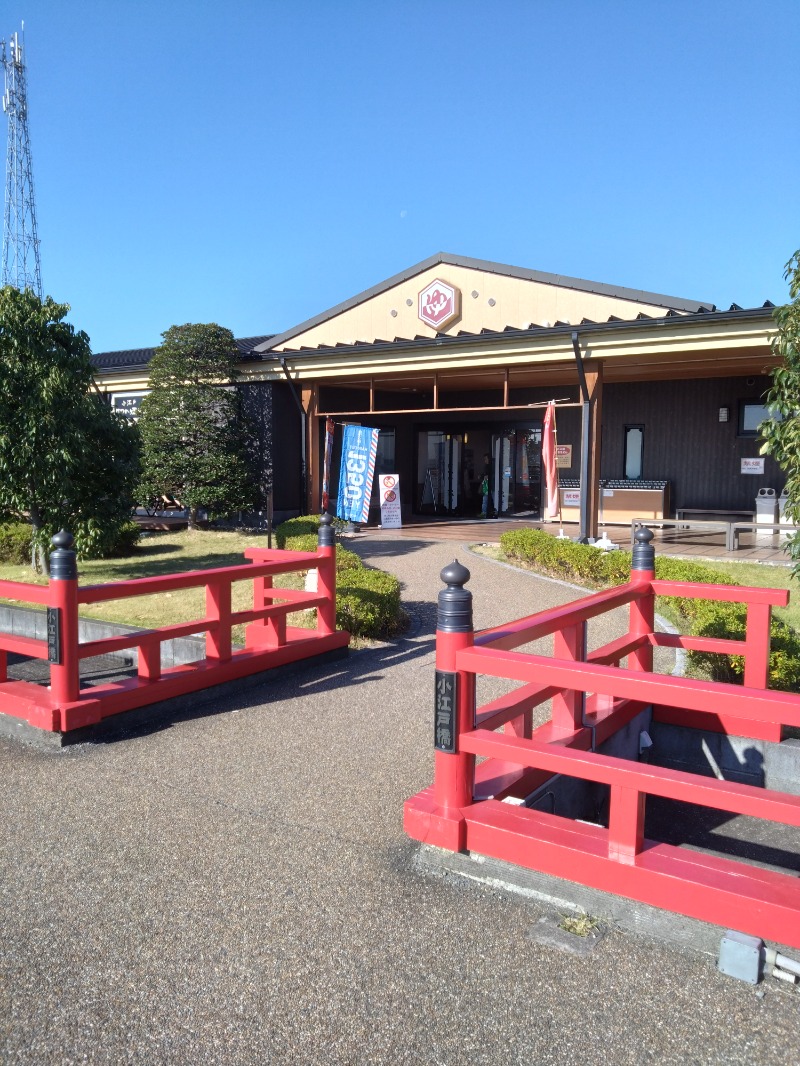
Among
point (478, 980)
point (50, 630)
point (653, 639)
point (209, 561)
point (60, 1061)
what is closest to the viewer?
point (60, 1061)

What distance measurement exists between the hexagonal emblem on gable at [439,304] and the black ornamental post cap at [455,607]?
46.0 ft

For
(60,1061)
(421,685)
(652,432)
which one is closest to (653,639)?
(421,685)

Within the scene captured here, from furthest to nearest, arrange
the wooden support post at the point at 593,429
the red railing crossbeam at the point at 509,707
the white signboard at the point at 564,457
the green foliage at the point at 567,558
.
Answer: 1. the white signboard at the point at 564,457
2. the wooden support post at the point at 593,429
3. the green foliage at the point at 567,558
4. the red railing crossbeam at the point at 509,707

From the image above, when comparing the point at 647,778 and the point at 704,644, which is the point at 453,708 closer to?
the point at 647,778

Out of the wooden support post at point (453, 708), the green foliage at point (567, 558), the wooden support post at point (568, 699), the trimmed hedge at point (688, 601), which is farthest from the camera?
the green foliage at point (567, 558)

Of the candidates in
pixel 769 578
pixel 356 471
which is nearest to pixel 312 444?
pixel 356 471

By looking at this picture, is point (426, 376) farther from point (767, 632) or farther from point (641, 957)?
point (641, 957)

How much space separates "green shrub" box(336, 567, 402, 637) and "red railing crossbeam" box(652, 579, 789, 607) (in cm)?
300

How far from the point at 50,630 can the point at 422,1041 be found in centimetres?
342

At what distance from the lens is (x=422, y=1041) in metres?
2.39

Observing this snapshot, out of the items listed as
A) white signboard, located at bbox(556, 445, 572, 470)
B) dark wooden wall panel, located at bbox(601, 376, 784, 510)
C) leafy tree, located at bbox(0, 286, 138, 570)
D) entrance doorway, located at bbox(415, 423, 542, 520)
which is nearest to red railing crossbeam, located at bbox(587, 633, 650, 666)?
leafy tree, located at bbox(0, 286, 138, 570)

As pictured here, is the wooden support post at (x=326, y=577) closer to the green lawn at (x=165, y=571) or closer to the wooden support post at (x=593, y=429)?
the green lawn at (x=165, y=571)

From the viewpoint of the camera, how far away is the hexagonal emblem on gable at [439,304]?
16.7m

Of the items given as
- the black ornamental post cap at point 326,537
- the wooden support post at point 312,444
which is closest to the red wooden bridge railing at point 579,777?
the black ornamental post cap at point 326,537
